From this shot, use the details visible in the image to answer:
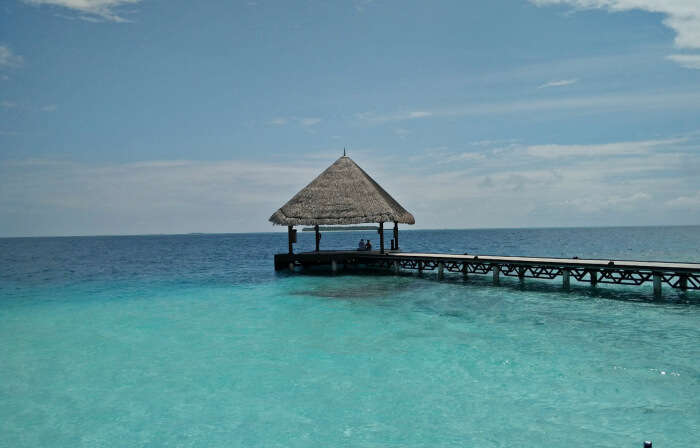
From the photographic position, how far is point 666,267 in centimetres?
1852

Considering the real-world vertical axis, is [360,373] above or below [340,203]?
below

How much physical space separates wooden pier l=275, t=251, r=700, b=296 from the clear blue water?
3.38 ft

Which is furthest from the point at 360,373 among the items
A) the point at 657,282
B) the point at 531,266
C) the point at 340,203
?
the point at 340,203

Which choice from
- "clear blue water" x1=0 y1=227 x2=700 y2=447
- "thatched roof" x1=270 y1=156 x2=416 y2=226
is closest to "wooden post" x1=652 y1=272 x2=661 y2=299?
"clear blue water" x1=0 y1=227 x2=700 y2=447

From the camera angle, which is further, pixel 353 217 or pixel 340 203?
pixel 340 203

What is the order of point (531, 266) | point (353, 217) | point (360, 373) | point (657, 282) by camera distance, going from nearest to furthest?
1. point (360, 373)
2. point (657, 282)
3. point (531, 266)
4. point (353, 217)

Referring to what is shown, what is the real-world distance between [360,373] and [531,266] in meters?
14.7

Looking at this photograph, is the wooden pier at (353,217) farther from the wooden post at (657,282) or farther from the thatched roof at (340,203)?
the wooden post at (657,282)

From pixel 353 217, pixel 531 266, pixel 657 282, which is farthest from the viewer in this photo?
pixel 353 217

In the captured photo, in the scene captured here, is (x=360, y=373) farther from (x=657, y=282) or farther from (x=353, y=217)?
(x=353, y=217)

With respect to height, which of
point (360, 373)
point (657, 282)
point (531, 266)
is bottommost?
point (360, 373)

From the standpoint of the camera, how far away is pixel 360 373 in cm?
1007

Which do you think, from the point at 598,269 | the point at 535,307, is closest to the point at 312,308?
the point at 535,307

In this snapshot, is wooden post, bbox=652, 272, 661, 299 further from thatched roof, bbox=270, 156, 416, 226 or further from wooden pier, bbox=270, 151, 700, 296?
thatched roof, bbox=270, 156, 416, 226
